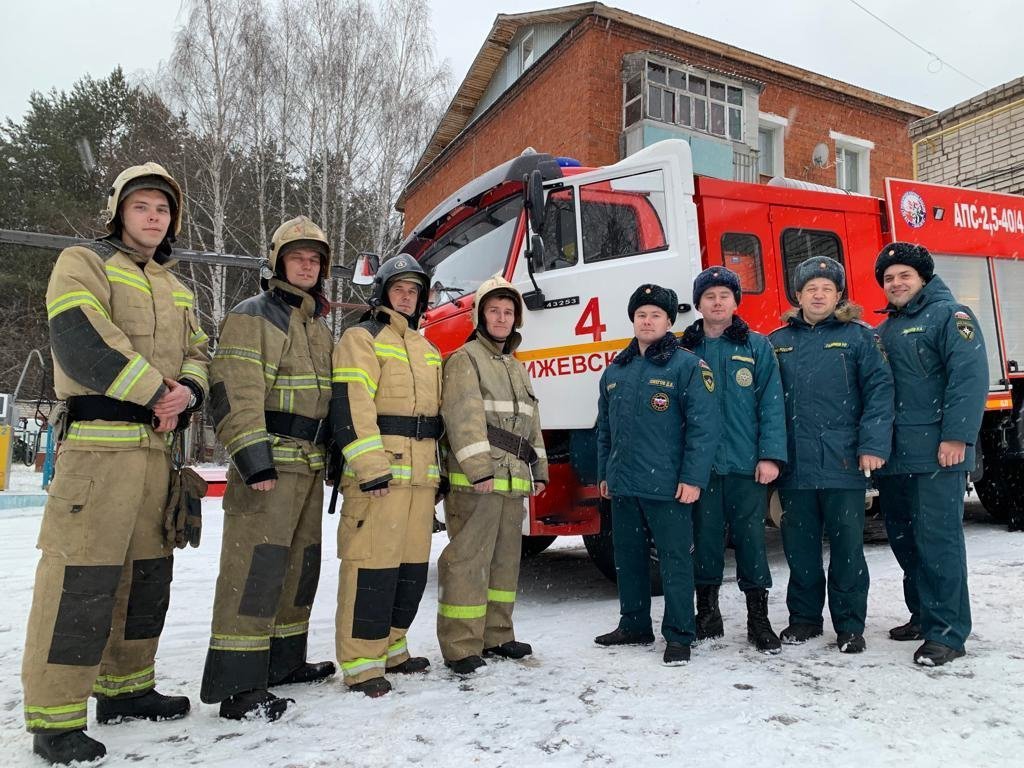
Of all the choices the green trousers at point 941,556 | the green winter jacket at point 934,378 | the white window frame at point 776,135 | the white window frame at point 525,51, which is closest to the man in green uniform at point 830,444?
the green winter jacket at point 934,378

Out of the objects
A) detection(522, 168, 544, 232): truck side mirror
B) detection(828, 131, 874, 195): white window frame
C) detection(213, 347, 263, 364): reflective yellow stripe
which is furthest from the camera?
detection(828, 131, 874, 195): white window frame

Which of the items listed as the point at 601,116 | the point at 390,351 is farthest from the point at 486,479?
the point at 601,116

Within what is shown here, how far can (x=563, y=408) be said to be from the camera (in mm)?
4469

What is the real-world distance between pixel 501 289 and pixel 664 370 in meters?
0.89

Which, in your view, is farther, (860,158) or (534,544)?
(860,158)

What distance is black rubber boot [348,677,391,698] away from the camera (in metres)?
3.00

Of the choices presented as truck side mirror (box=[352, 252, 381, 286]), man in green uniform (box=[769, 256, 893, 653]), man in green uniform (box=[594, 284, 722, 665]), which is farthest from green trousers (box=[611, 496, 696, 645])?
truck side mirror (box=[352, 252, 381, 286])

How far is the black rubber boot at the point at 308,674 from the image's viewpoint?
323 cm

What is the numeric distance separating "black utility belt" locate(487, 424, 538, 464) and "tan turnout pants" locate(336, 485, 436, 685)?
0.47 meters

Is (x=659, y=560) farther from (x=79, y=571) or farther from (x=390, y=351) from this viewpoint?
(x=79, y=571)

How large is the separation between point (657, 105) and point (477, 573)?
13414 millimetres

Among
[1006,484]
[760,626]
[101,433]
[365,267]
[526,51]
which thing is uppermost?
[526,51]

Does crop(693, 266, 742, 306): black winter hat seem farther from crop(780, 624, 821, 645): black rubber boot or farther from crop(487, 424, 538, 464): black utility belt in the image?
crop(780, 624, 821, 645): black rubber boot

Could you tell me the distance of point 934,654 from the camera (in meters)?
3.20
